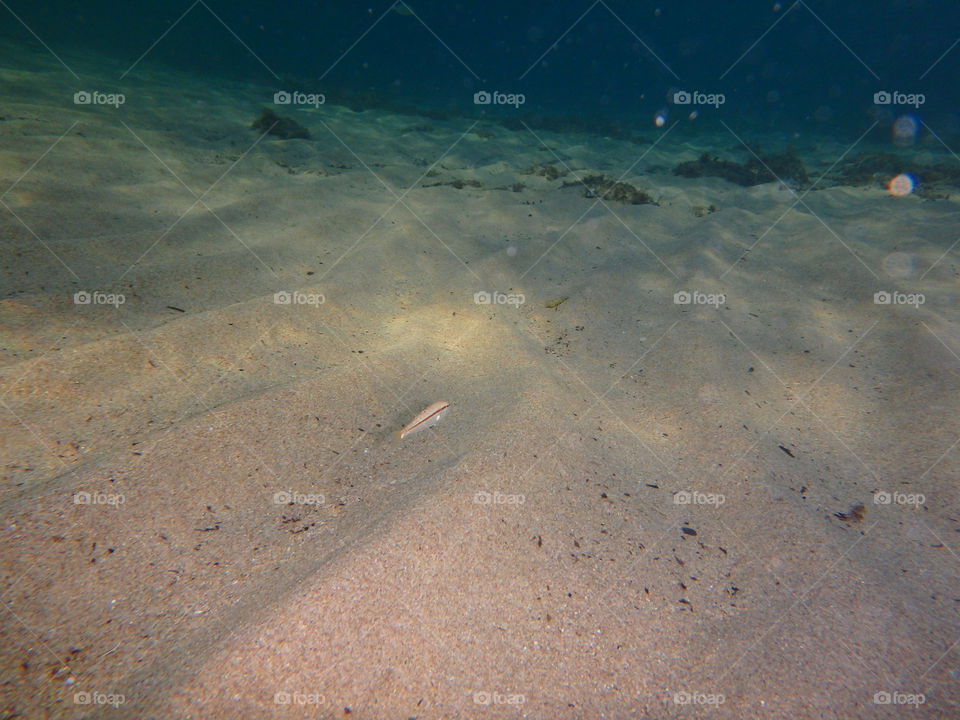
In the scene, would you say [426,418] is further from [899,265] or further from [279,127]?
[279,127]

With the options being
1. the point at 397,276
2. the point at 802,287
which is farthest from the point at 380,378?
the point at 802,287

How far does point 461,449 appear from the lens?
106 inches

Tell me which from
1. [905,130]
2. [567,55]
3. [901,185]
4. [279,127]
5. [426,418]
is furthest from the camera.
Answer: [567,55]

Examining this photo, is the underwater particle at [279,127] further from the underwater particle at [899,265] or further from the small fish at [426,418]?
the underwater particle at [899,265]

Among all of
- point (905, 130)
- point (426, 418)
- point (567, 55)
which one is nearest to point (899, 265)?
point (426, 418)

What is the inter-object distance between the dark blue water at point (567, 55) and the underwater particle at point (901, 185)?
8330mm

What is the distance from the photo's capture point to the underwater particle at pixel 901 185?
8750mm

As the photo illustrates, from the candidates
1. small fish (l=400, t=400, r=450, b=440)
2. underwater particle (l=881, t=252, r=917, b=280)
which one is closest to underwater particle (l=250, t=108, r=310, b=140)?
small fish (l=400, t=400, r=450, b=440)

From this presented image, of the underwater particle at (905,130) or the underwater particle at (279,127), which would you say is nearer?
the underwater particle at (279,127)

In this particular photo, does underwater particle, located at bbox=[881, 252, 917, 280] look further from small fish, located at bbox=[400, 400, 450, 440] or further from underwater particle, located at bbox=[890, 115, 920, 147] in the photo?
underwater particle, located at bbox=[890, 115, 920, 147]

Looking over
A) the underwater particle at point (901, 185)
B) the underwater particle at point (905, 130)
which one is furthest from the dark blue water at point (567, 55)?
the underwater particle at point (901, 185)

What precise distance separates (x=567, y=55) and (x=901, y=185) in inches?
3621

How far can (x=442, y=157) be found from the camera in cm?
1079

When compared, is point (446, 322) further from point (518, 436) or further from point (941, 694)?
point (941, 694)
